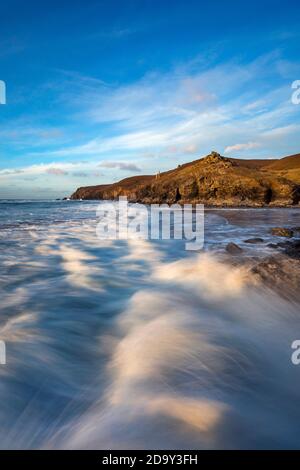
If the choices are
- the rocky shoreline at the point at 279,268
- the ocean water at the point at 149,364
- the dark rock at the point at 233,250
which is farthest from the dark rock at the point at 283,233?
the ocean water at the point at 149,364

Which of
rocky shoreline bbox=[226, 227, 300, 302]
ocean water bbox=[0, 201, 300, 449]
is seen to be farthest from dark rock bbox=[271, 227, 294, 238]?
ocean water bbox=[0, 201, 300, 449]

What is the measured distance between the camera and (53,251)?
9242mm

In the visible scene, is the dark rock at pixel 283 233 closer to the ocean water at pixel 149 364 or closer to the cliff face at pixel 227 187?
the ocean water at pixel 149 364

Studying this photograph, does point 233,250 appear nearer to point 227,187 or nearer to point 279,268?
point 279,268

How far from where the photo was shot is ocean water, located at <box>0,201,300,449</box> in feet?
6.28

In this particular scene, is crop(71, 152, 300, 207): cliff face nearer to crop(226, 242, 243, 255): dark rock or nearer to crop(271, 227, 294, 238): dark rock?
crop(271, 227, 294, 238): dark rock

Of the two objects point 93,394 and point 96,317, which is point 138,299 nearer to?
→ point 96,317

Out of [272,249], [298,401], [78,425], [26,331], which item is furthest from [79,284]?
[272,249]

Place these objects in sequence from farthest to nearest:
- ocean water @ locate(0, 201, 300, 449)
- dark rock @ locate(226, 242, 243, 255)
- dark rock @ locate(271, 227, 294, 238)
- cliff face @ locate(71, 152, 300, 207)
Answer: cliff face @ locate(71, 152, 300, 207) → dark rock @ locate(271, 227, 294, 238) → dark rock @ locate(226, 242, 243, 255) → ocean water @ locate(0, 201, 300, 449)

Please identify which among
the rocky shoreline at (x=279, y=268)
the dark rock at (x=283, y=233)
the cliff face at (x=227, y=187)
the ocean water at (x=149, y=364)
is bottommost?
the ocean water at (x=149, y=364)

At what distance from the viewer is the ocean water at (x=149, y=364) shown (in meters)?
1.92

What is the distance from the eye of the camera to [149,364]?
9.21 ft

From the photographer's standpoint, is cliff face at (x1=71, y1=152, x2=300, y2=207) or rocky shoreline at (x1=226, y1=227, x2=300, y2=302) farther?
cliff face at (x1=71, y1=152, x2=300, y2=207)

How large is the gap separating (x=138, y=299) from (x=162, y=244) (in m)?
5.73
